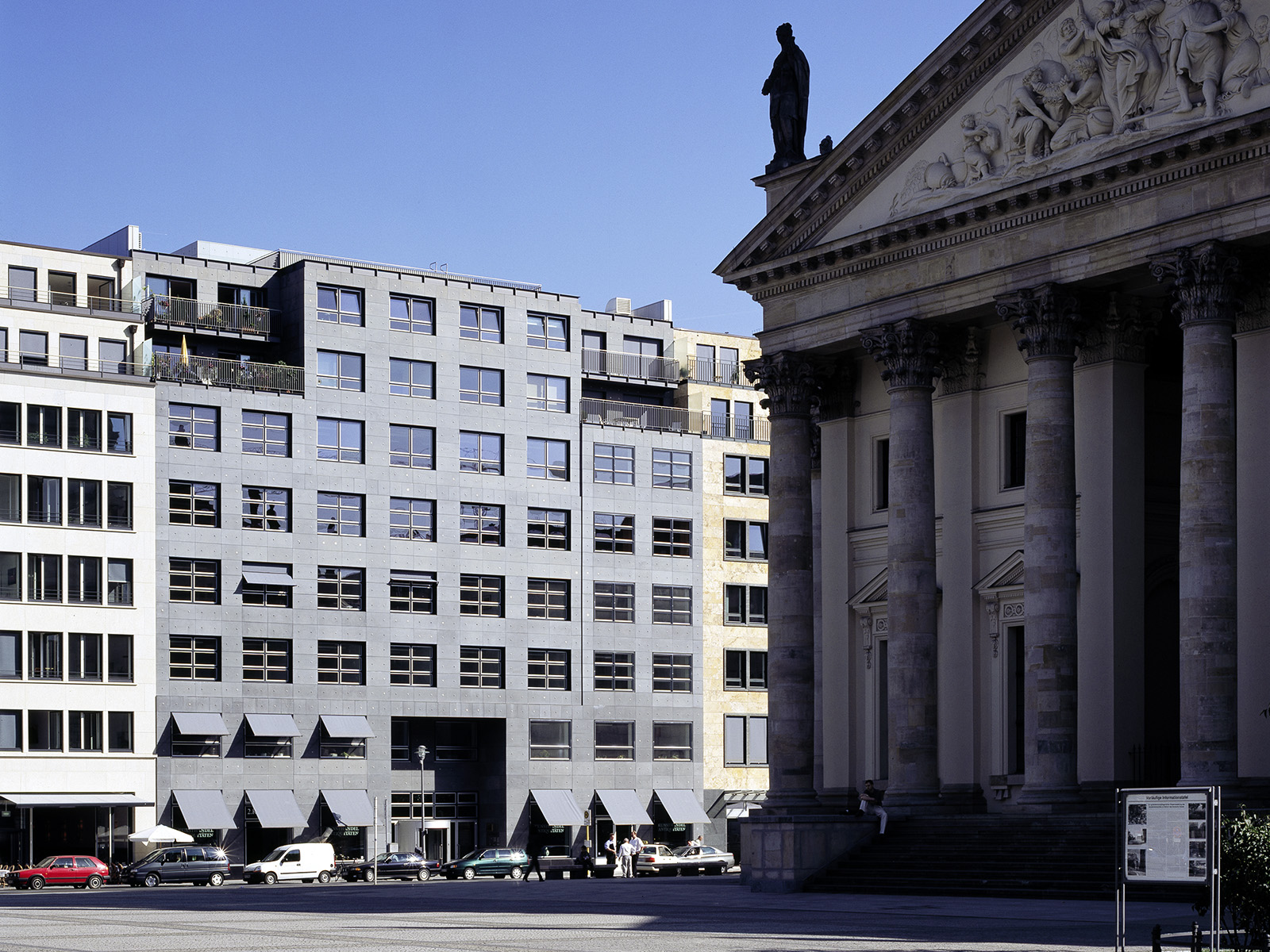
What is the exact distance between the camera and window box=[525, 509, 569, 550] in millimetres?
106312

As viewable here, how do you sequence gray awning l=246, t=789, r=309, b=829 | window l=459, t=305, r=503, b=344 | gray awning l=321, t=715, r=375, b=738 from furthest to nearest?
window l=459, t=305, r=503, b=344 < gray awning l=321, t=715, r=375, b=738 < gray awning l=246, t=789, r=309, b=829

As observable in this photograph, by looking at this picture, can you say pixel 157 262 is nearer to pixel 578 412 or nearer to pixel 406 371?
pixel 406 371

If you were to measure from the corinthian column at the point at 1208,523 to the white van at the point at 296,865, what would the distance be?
158ft

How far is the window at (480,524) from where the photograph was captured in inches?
4102

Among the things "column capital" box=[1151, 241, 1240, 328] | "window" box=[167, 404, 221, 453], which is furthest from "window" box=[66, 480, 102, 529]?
"column capital" box=[1151, 241, 1240, 328]

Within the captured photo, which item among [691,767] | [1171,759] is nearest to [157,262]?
[691,767]

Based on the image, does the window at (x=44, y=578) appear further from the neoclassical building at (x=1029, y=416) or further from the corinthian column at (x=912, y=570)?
the corinthian column at (x=912, y=570)

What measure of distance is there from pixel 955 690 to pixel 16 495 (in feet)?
166

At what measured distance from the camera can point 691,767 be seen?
10969cm

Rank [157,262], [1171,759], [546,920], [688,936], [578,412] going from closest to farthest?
1. [688,936]
2. [546,920]
3. [1171,759]
4. [157,262]
5. [578,412]

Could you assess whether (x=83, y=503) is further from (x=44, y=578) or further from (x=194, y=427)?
(x=194, y=427)

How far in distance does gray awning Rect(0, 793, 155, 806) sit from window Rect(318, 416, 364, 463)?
18777 millimetres

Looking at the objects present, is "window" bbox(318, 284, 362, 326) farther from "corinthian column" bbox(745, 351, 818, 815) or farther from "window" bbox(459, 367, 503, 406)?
"corinthian column" bbox(745, 351, 818, 815)

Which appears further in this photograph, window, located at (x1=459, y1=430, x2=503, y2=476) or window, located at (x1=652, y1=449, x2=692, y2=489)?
window, located at (x1=652, y1=449, x2=692, y2=489)
